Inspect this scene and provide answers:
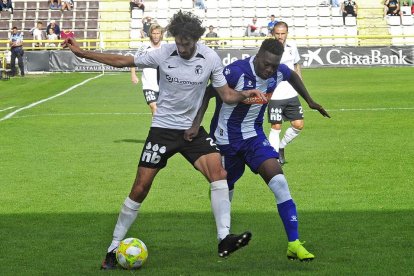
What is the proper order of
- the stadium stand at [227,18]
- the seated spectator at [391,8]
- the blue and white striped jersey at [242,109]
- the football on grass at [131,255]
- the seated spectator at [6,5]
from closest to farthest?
the football on grass at [131,255] < the blue and white striped jersey at [242,109] < the stadium stand at [227,18] < the seated spectator at [391,8] < the seated spectator at [6,5]

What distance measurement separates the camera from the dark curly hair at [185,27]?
8680 millimetres

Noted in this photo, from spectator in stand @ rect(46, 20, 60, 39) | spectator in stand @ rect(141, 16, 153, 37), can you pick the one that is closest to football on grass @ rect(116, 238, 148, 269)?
spectator in stand @ rect(46, 20, 60, 39)

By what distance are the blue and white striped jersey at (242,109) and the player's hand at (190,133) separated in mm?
782

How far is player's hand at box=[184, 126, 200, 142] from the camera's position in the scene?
8945 millimetres

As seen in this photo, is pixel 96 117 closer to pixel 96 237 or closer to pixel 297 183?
pixel 297 183

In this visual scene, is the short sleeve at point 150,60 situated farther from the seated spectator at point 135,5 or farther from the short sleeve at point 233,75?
the seated spectator at point 135,5

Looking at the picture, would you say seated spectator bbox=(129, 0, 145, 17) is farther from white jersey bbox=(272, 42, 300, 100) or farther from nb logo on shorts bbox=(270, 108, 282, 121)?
Result: nb logo on shorts bbox=(270, 108, 282, 121)

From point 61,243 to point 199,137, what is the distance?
1992mm

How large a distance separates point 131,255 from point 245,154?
1.67 meters

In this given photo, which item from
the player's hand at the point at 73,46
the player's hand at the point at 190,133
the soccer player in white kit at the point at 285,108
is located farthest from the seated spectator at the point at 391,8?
the player's hand at the point at 73,46

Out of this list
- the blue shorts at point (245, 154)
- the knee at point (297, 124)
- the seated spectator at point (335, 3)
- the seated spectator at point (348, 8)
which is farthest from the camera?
the seated spectator at point (335, 3)

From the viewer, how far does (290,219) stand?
9000 mm

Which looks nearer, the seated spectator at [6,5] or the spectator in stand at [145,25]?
the spectator in stand at [145,25]

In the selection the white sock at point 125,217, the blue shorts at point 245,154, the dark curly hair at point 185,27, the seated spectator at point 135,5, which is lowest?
the white sock at point 125,217
